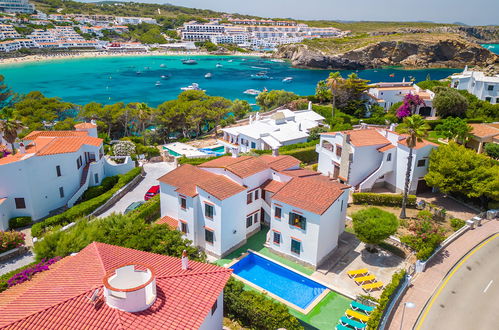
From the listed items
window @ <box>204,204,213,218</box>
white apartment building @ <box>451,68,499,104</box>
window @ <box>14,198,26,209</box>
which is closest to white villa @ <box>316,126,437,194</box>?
window @ <box>204,204,213,218</box>

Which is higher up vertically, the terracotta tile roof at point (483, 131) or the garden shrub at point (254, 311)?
the terracotta tile roof at point (483, 131)

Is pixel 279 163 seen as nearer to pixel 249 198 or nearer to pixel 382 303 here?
pixel 249 198

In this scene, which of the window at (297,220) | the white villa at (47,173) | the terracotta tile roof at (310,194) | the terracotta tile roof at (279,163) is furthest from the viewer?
the white villa at (47,173)

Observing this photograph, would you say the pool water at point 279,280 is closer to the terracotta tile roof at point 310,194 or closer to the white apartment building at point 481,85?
the terracotta tile roof at point 310,194

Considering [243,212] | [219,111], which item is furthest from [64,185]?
[219,111]

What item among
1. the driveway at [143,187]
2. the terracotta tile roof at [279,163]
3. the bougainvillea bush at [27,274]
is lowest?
the driveway at [143,187]

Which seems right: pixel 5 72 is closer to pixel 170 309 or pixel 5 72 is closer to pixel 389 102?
pixel 389 102

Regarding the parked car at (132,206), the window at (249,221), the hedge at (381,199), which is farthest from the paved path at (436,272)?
the parked car at (132,206)
